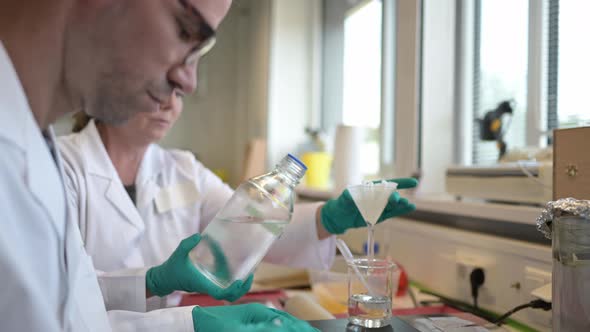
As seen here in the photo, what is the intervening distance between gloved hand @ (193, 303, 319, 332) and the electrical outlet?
0.53 metres

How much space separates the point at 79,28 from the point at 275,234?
520 mm

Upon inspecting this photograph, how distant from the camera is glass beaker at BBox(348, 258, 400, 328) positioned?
888mm

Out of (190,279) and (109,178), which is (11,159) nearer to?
(190,279)

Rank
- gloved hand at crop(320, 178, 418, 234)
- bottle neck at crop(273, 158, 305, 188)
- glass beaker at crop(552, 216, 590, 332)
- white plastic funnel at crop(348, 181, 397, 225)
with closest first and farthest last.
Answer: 1. glass beaker at crop(552, 216, 590, 332)
2. bottle neck at crop(273, 158, 305, 188)
3. white plastic funnel at crop(348, 181, 397, 225)
4. gloved hand at crop(320, 178, 418, 234)

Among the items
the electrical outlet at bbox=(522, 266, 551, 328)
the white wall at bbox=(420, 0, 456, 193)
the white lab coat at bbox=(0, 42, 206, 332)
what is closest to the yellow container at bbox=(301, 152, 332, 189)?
the white wall at bbox=(420, 0, 456, 193)

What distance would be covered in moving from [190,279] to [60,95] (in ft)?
1.43

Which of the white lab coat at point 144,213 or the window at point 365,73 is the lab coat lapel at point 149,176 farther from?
the window at point 365,73

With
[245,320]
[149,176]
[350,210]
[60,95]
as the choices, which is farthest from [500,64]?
[60,95]

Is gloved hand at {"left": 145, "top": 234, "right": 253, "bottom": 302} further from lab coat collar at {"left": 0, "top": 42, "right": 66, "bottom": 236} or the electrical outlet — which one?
the electrical outlet

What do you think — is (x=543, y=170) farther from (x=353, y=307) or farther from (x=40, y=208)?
(x=40, y=208)

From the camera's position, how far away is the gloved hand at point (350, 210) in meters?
1.09

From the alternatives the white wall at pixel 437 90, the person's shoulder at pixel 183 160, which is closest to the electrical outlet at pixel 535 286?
the white wall at pixel 437 90

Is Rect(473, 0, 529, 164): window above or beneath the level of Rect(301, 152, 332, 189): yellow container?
above

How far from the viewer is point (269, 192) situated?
36.8 inches
